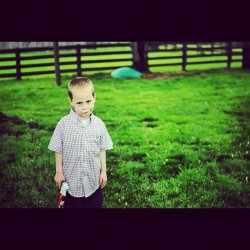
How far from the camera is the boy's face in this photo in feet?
8.54

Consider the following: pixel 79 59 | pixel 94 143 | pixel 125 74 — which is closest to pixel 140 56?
pixel 125 74

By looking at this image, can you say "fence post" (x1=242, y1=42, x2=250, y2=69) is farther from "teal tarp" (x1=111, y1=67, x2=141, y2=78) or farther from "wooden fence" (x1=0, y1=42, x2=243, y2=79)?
"teal tarp" (x1=111, y1=67, x2=141, y2=78)

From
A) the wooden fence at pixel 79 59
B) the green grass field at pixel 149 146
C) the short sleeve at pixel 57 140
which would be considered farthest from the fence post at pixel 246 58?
the short sleeve at pixel 57 140

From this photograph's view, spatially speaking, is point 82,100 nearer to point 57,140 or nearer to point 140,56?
point 57,140

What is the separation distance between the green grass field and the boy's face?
124 cm

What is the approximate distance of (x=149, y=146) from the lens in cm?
509

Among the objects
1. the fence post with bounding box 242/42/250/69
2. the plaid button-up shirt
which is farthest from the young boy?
the fence post with bounding box 242/42/250/69

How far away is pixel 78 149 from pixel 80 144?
43 millimetres

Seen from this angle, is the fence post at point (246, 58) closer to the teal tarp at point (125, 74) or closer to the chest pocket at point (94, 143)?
the teal tarp at point (125, 74)

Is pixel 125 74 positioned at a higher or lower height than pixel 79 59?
lower

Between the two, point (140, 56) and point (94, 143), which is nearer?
point (94, 143)

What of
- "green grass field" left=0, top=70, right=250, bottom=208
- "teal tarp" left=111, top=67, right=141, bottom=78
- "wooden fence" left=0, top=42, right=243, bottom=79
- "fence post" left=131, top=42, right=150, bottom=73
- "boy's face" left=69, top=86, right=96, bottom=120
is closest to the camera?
"boy's face" left=69, top=86, right=96, bottom=120

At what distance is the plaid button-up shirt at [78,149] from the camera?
2668 millimetres

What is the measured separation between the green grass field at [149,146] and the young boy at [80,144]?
2.74ft
